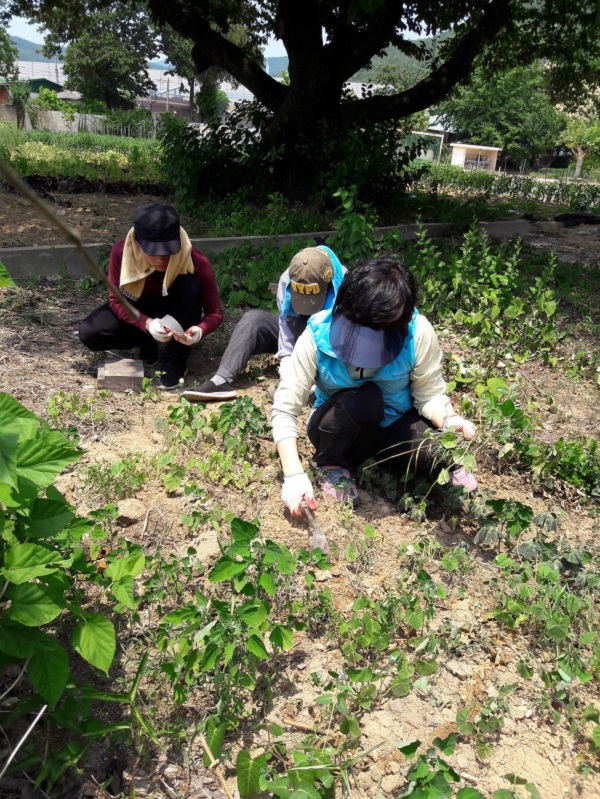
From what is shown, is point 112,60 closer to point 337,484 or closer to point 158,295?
point 158,295

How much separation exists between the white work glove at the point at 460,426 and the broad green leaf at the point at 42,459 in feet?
5.04

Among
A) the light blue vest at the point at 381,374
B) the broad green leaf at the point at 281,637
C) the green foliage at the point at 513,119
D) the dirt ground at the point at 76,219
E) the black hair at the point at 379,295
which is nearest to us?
the broad green leaf at the point at 281,637

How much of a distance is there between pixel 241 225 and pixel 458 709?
5.54 meters

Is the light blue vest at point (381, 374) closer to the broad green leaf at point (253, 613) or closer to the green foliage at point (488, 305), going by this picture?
the broad green leaf at point (253, 613)

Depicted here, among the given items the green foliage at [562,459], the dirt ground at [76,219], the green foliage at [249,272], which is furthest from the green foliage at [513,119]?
the green foliage at [562,459]

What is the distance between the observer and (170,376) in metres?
3.92

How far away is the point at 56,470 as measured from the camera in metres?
1.49

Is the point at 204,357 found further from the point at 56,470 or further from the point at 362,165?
the point at 362,165

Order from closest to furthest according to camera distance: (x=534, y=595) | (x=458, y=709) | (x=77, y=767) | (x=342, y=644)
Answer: (x=77, y=767) → (x=458, y=709) → (x=342, y=644) → (x=534, y=595)

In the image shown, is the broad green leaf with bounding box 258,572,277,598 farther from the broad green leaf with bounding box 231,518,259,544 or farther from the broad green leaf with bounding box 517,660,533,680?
the broad green leaf with bounding box 517,660,533,680

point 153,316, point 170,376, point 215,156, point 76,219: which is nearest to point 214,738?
point 170,376

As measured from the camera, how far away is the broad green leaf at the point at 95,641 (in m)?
1.55

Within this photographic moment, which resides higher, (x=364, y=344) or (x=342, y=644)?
Result: (x=364, y=344)

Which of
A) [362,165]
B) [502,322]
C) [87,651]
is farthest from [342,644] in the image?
[362,165]
